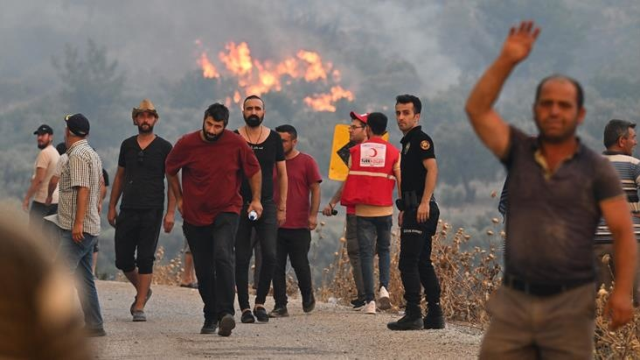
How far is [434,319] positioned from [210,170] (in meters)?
2.90

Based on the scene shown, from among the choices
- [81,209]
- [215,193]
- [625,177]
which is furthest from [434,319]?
[81,209]

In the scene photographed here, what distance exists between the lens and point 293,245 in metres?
Result: 13.0

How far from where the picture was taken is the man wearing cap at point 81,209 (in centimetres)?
983

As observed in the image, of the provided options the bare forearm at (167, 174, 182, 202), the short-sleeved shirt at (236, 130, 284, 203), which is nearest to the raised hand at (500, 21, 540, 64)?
A: the bare forearm at (167, 174, 182, 202)

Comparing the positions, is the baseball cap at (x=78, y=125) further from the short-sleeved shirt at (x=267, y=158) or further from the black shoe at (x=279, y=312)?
the black shoe at (x=279, y=312)

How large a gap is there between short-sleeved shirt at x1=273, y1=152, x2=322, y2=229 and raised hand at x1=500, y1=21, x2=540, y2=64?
29.5 feet

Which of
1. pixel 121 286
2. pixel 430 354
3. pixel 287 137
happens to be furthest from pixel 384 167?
pixel 121 286

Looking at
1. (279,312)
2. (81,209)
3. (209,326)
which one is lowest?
(279,312)

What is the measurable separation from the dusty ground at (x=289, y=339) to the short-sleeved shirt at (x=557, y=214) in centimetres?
459

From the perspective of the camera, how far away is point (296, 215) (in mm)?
12898

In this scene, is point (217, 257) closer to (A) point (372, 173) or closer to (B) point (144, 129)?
(B) point (144, 129)

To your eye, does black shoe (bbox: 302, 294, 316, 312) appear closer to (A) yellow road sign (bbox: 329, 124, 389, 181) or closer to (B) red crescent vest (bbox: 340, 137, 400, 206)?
(B) red crescent vest (bbox: 340, 137, 400, 206)

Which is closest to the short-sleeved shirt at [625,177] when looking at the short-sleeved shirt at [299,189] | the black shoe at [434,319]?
the black shoe at [434,319]

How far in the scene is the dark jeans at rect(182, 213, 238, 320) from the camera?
10.1m
